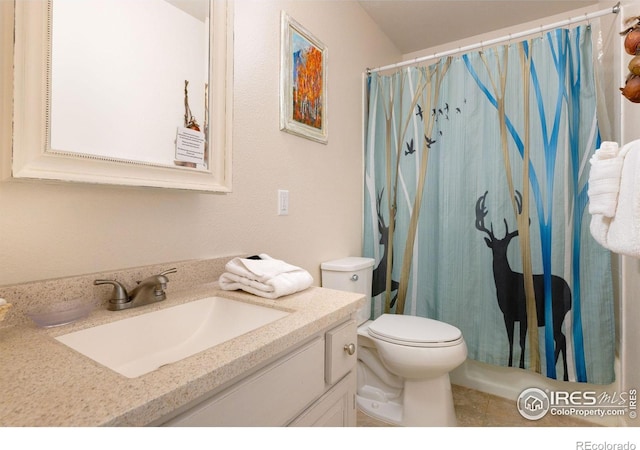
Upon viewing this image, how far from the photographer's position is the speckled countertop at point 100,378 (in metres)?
0.43

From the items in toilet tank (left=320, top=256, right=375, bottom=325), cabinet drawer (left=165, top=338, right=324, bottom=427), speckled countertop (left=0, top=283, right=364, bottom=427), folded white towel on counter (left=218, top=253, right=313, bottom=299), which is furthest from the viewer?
toilet tank (left=320, top=256, right=375, bottom=325)

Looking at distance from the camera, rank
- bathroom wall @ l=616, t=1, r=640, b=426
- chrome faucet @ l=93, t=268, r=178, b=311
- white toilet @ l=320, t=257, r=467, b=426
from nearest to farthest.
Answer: chrome faucet @ l=93, t=268, r=178, b=311, bathroom wall @ l=616, t=1, r=640, b=426, white toilet @ l=320, t=257, r=467, b=426

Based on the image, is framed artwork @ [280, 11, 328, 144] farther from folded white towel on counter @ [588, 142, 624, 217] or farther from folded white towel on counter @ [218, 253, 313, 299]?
folded white towel on counter @ [588, 142, 624, 217]

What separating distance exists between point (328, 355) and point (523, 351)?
1.41 metres

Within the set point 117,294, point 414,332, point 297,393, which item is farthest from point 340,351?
point 414,332

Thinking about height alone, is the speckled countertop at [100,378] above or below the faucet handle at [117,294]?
below

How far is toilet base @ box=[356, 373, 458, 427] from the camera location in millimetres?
1530

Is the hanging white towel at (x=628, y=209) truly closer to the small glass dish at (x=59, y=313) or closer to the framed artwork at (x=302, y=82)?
the framed artwork at (x=302, y=82)

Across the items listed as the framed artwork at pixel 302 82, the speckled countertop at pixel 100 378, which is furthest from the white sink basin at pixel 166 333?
the framed artwork at pixel 302 82

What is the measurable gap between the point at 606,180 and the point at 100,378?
139cm

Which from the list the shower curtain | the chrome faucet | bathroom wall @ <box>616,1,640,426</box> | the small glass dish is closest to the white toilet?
the shower curtain

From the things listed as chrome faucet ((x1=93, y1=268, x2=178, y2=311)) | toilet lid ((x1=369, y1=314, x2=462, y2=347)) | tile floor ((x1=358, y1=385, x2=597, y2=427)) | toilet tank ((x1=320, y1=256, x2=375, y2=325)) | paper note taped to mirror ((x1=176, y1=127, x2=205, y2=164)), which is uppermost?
paper note taped to mirror ((x1=176, y1=127, x2=205, y2=164))

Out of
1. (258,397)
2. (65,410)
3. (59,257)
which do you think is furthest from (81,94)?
(258,397)

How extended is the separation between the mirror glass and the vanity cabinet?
0.70 m
